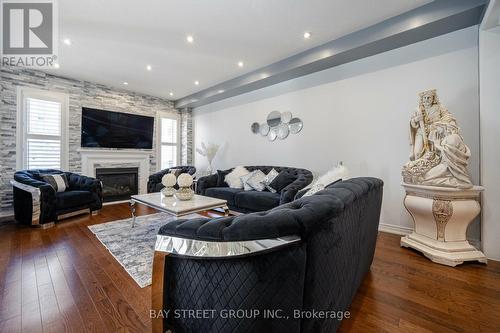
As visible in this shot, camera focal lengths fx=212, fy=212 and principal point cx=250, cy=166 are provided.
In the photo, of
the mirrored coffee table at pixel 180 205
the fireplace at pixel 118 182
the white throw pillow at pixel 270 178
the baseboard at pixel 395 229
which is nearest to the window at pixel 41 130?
the fireplace at pixel 118 182

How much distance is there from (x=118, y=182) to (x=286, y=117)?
4.35m

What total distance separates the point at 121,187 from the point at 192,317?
522cm

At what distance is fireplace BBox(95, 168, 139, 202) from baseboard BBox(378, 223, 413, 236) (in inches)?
218

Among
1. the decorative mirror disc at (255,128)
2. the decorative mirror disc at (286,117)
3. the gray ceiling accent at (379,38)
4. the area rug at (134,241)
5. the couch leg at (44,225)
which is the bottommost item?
the area rug at (134,241)

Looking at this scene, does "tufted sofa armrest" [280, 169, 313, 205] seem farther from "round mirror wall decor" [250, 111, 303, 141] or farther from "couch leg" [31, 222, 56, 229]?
"couch leg" [31, 222, 56, 229]

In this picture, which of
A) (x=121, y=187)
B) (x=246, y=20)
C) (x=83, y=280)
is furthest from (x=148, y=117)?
(x=83, y=280)

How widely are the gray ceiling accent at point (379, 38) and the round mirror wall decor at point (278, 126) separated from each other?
2.23ft

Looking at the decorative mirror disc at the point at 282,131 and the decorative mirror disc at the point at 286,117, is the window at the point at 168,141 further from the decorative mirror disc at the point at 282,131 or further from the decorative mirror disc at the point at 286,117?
the decorative mirror disc at the point at 286,117

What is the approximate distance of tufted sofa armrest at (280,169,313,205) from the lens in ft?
10.5

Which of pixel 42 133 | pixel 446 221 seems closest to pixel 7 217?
pixel 42 133

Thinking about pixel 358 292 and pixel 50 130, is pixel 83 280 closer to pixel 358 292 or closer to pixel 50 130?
pixel 358 292

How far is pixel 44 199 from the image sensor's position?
128 inches

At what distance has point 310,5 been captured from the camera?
240 cm

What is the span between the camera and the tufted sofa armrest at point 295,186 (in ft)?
10.5
